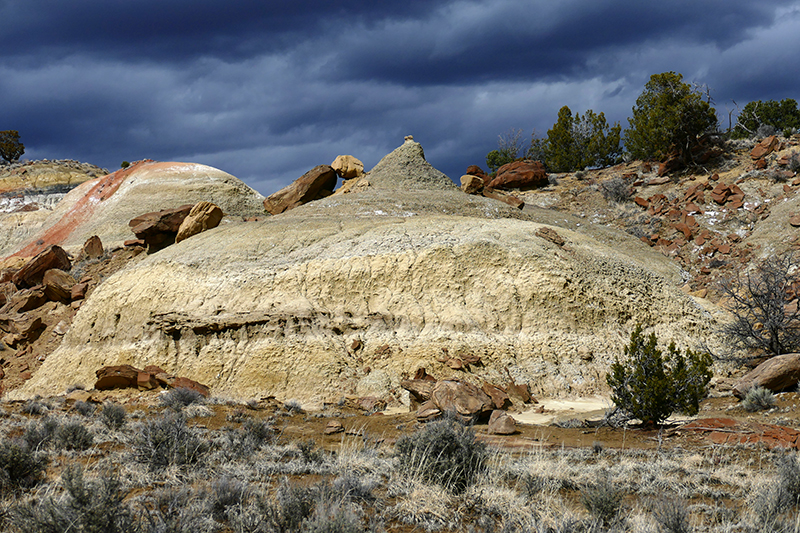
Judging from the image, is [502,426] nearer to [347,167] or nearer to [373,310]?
[373,310]

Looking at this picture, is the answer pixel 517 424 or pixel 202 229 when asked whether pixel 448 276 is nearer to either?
pixel 517 424

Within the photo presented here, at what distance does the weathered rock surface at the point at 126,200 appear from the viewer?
1521 inches

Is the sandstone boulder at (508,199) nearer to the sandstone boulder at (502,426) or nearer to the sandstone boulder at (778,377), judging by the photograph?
the sandstone boulder at (778,377)

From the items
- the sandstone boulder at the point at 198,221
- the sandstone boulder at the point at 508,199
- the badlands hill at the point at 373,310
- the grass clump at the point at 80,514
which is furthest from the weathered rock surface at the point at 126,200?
the grass clump at the point at 80,514

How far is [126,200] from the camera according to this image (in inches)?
1587

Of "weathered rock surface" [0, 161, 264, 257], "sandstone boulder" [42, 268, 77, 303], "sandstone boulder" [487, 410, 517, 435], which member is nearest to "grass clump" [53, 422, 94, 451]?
"sandstone boulder" [487, 410, 517, 435]

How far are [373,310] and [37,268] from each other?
68.2 ft

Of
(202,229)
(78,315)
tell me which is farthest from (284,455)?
(202,229)

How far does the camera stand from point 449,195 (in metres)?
28.4

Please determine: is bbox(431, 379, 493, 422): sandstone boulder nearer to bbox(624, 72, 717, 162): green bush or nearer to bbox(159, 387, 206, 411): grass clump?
bbox(159, 387, 206, 411): grass clump

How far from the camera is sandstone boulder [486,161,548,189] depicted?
41875mm

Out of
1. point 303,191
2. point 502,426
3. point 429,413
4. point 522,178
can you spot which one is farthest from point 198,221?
point 522,178

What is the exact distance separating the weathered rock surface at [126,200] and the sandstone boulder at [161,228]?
10.1 m

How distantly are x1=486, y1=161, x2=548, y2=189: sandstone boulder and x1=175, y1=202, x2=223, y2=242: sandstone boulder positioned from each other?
21.7 m
